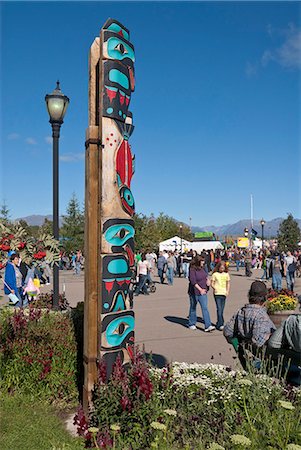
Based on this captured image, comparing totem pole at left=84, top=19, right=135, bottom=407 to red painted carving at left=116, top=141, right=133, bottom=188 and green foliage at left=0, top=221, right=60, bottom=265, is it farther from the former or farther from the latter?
green foliage at left=0, top=221, right=60, bottom=265

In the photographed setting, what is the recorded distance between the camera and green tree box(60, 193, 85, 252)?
133 ft

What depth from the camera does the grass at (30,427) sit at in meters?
4.41

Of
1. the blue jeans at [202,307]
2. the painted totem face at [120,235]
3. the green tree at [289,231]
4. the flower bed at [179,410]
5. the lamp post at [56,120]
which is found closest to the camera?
the flower bed at [179,410]

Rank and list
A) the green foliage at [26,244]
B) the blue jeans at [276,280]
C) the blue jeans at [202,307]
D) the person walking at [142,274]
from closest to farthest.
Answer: the green foliage at [26,244]
the blue jeans at [202,307]
the person walking at [142,274]
the blue jeans at [276,280]

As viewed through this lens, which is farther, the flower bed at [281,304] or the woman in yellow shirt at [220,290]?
the woman in yellow shirt at [220,290]

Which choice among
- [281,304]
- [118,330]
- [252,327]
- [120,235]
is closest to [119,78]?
[120,235]

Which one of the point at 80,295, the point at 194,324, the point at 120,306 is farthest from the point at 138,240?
the point at 120,306

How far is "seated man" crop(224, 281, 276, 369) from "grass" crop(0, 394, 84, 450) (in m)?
2.04

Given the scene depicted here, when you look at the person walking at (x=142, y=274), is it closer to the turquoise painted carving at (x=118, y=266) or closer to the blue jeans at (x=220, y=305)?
the blue jeans at (x=220, y=305)

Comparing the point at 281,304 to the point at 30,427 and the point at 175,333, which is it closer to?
the point at 175,333

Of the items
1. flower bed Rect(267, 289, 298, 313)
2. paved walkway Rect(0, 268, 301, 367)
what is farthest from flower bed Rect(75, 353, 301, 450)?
flower bed Rect(267, 289, 298, 313)

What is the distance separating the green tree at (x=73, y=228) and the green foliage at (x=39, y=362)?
34263mm

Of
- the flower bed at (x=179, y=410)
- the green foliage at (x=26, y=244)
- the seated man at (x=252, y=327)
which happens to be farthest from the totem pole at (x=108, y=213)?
the seated man at (x=252, y=327)

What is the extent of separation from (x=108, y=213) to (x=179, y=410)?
2044 mm
